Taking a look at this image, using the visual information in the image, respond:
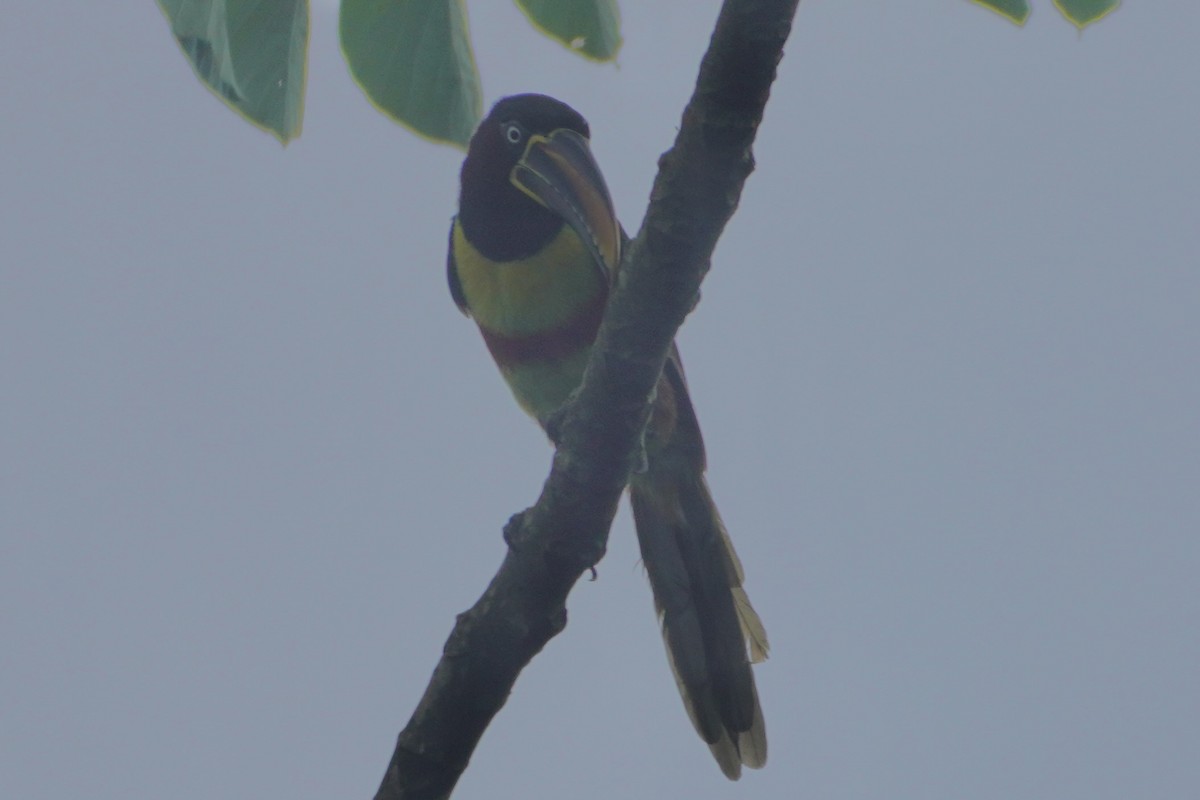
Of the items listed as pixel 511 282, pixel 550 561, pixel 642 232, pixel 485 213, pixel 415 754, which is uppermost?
pixel 485 213

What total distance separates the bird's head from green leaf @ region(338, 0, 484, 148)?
898 millimetres

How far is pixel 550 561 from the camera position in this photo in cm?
253

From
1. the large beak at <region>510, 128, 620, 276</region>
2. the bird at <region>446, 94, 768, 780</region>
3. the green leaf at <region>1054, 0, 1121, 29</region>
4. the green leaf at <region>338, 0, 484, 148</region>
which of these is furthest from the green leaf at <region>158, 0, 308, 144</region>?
the green leaf at <region>1054, 0, 1121, 29</region>

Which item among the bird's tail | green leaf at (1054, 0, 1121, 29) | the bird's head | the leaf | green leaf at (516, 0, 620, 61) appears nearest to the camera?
the leaf

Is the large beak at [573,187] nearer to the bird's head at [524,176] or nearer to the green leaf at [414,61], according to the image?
the bird's head at [524,176]

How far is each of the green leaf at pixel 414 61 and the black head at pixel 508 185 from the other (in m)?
1.44

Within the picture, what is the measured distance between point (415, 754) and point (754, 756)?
5.62 feet

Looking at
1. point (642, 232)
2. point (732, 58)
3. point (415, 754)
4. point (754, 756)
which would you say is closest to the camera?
point (732, 58)

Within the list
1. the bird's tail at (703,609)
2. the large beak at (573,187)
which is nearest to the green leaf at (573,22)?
the large beak at (573,187)

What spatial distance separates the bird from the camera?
3955mm

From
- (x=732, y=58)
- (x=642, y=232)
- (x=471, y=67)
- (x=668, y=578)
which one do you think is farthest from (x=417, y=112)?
Answer: (x=668, y=578)

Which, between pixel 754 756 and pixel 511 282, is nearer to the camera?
pixel 754 756

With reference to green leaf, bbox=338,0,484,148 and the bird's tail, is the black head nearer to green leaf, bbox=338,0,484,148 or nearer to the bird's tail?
the bird's tail

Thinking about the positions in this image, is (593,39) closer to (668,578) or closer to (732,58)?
(732,58)
